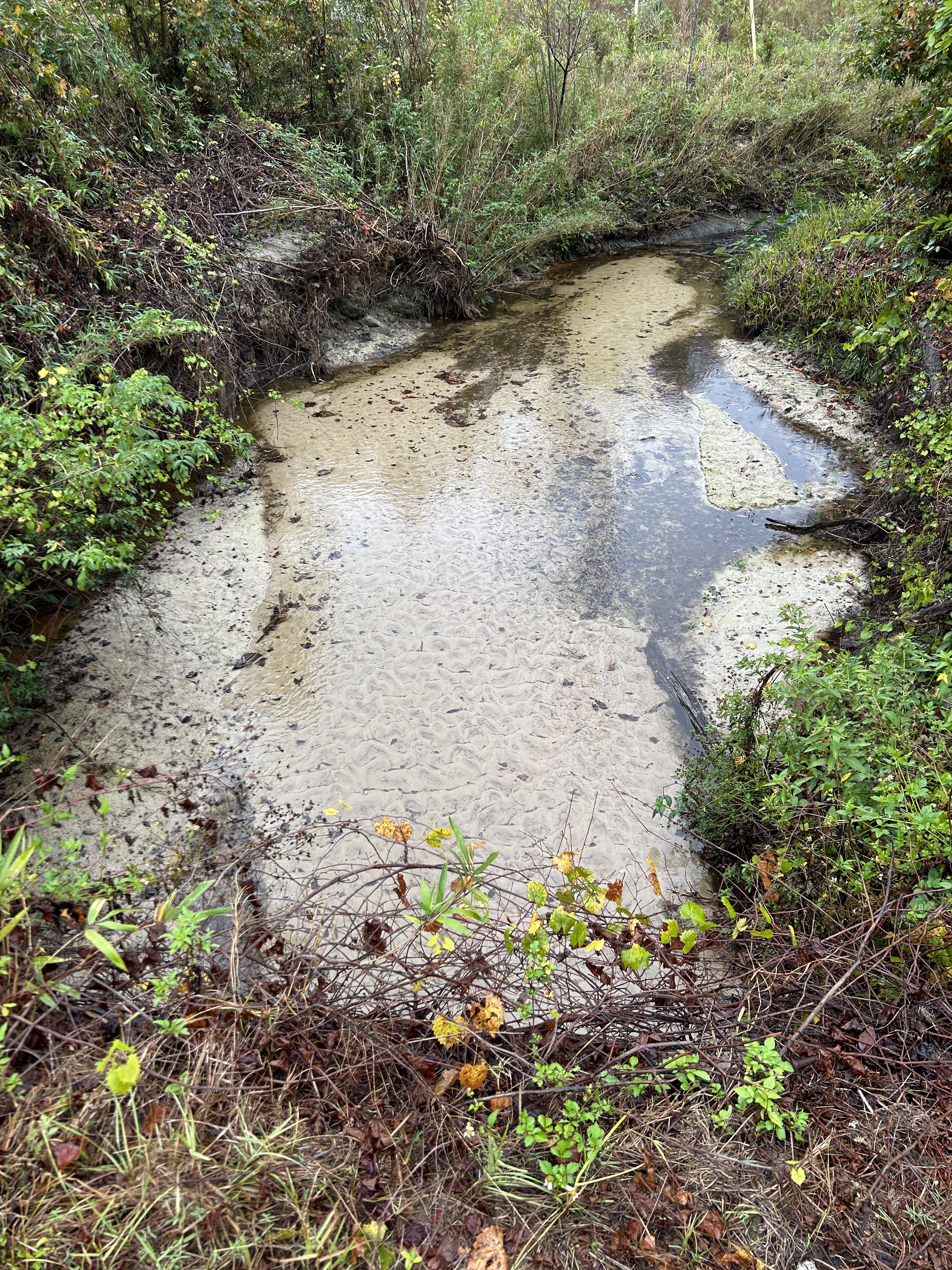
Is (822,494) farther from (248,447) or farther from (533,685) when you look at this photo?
(248,447)

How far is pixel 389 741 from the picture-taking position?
131 inches

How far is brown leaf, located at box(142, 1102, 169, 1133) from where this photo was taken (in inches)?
59.1

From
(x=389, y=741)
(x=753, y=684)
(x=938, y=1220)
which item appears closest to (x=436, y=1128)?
(x=938, y=1220)

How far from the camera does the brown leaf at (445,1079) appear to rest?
174 centimetres

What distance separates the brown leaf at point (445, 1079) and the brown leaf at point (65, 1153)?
2.55 ft

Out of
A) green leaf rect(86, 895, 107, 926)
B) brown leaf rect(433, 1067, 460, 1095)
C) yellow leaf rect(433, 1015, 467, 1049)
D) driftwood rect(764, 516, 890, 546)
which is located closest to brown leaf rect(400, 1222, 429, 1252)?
brown leaf rect(433, 1067, 460, 1095)

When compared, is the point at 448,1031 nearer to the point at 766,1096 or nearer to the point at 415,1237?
the point at 415,1237

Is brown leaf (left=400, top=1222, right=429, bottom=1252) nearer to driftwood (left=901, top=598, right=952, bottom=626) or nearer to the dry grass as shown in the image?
the dry grass

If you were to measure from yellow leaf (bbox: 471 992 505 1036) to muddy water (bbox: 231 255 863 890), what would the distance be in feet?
3.17

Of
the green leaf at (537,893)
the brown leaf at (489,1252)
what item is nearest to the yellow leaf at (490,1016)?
the green leaf at (537,893)

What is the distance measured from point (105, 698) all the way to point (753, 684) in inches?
127

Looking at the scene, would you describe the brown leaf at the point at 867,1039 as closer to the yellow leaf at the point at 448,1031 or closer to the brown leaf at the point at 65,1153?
the yellow leaf at the point at 448,1031

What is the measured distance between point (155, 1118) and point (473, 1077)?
0.74 m

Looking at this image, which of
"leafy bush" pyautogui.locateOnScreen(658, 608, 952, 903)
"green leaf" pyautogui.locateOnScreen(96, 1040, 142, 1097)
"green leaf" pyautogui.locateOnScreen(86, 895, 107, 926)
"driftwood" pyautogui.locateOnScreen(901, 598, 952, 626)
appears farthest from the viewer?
"driftwood" pyautogui.locateOnScreen(901, 598, 952, 626)
